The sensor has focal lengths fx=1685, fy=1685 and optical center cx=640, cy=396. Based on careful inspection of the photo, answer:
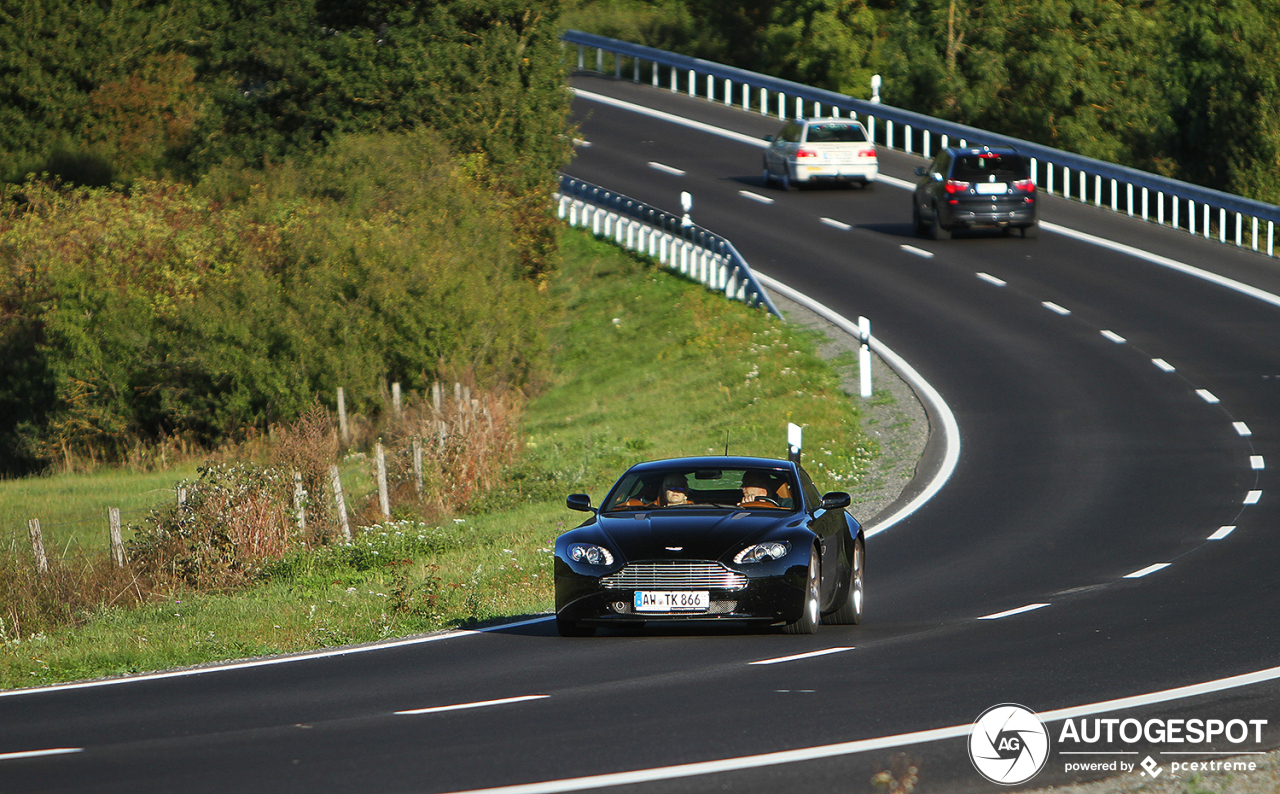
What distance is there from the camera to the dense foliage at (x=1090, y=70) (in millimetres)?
50188

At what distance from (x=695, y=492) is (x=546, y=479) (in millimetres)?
11654

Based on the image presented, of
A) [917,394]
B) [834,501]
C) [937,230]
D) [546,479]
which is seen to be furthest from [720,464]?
[937,230]

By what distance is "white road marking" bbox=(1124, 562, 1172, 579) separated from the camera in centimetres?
1528

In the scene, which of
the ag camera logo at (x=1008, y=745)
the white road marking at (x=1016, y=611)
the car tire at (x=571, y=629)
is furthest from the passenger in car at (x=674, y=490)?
the ag camera logo at (x=1008, y=745)

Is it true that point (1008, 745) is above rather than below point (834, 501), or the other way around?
above

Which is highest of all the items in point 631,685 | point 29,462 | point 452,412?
point 631,685

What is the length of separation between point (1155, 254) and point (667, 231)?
11.3 m

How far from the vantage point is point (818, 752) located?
7.99 metres

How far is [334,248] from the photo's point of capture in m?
34.5

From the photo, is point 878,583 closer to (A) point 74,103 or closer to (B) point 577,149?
(B) point 577,149

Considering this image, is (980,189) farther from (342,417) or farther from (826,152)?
(342,417)

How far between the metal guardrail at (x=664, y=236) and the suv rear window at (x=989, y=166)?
537cm

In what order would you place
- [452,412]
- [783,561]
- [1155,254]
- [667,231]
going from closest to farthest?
[783,561] < [452,412] < [1155,254] < [667,231]

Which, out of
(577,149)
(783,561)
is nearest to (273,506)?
(783,561)
